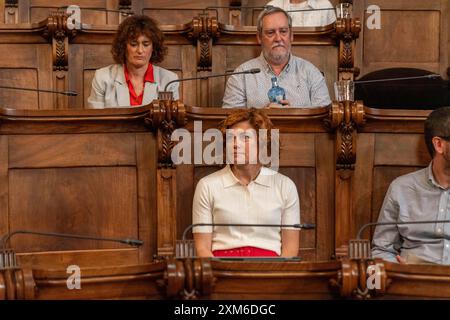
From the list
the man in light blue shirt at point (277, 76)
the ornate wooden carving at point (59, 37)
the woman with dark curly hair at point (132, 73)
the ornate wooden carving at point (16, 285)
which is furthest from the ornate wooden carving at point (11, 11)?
the ornate wooden carving at point (16, 285)

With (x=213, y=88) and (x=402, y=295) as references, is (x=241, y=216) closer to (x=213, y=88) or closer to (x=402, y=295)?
(x=402, y=295)

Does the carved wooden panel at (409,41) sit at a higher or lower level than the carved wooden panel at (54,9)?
lower

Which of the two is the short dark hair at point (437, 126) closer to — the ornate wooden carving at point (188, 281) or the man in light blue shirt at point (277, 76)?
the man in light blue shirt at point (277, 76)

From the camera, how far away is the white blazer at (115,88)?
6.23 ft

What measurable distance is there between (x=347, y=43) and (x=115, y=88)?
479mm

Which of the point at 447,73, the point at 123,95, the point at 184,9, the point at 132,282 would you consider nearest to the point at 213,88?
the point at 123,95

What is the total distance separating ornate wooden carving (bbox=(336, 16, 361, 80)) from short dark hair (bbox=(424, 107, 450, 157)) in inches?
17.5

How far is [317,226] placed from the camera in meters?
1.62

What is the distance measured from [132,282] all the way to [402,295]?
32 cm

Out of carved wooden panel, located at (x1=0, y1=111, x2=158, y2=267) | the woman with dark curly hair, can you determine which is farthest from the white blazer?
carved wooden panel, located at (x1=0, y1=111, x2=158, y2=267)

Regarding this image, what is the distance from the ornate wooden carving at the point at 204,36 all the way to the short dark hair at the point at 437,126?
0.57 meters

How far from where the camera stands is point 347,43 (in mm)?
2010

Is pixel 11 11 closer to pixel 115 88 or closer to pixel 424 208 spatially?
pixel 115 88

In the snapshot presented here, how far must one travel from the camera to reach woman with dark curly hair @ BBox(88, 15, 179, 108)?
190 centimetres
